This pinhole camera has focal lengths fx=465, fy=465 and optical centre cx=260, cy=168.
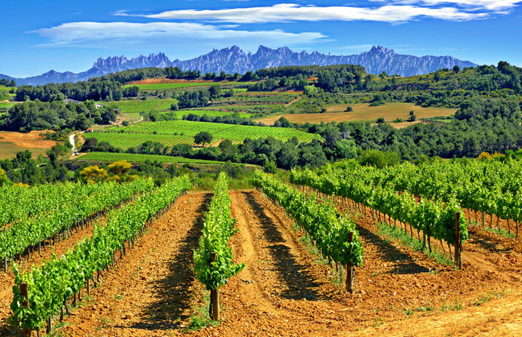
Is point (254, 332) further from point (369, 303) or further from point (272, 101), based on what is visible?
point (272, 101)

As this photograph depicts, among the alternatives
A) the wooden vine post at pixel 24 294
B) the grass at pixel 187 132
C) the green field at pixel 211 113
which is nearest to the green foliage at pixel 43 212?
the wooden vine post at pixel 24 294

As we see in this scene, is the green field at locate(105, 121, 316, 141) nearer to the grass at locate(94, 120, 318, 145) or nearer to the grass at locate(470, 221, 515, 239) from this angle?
the grass at locate(94, 120, 318, 145)

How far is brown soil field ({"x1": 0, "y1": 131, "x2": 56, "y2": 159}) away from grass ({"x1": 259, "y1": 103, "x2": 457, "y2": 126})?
230 feet

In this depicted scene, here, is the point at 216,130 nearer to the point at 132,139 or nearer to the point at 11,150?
the point at 132,139

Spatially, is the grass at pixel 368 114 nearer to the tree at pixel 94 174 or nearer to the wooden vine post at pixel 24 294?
the tree at pixel 94 174

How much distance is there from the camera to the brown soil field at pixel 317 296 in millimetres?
13375

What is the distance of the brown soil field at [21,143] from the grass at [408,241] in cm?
10302

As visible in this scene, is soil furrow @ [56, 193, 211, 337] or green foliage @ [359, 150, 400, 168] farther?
green foliage @ [359, 150, 400, 168]

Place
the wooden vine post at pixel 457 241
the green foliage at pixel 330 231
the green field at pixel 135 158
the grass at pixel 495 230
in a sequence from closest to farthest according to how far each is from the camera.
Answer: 1. the green foliage at pixel 330 231
2. the wooden vine post at pixel 457 241
3. the grass at pixel 495 230
4. the green field at pixel 135 158

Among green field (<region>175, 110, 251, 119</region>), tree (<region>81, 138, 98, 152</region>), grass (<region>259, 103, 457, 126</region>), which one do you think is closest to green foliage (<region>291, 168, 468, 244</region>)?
tree (<region>81, 138, 98, 152</region>)

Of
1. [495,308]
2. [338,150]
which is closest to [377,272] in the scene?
[495,308]

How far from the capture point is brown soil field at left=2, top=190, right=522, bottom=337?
527 inches

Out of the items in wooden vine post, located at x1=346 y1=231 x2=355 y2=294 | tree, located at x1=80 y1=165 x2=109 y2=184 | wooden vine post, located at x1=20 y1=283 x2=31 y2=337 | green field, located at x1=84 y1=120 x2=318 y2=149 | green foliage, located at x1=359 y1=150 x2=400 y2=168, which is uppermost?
wooden vine post, located at x1=20 y1=283 x2=31 y2=337

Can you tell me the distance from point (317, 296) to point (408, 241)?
8.28 metres
